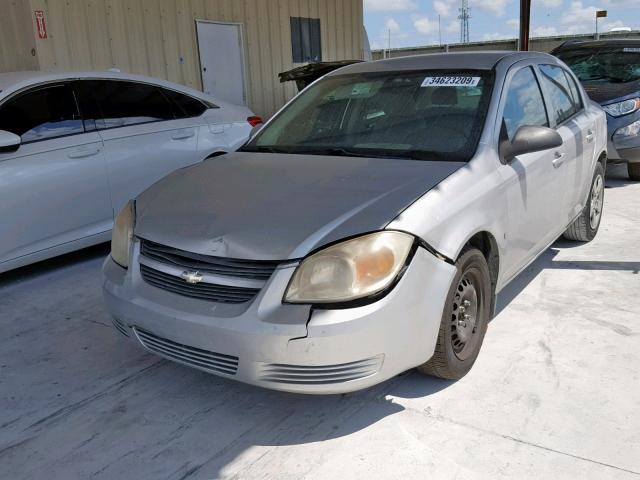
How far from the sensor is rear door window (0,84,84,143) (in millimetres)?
4477

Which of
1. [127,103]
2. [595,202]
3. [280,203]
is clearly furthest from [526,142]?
[127,103]

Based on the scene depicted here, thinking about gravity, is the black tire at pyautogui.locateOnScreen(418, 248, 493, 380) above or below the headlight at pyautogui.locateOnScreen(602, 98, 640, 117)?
below

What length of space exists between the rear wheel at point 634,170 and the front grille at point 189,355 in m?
6.70

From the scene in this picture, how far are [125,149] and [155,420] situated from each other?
2.90 metres

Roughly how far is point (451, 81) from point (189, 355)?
2.13 m

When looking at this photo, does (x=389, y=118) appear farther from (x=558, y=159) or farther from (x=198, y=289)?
(x=198, y=289)

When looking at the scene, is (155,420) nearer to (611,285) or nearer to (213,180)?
(213,180)

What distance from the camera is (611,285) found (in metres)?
4.22

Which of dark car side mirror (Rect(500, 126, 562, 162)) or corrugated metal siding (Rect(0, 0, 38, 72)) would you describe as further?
corrugated metal siding (Rect(0, 0, 38, 72))

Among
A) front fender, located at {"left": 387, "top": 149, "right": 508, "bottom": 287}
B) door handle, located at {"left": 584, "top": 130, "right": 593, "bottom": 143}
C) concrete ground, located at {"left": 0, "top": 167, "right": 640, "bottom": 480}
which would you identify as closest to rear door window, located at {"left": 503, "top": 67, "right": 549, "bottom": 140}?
front fender, located at {"left": 387, "top": 149, "right": 508, "bottom": 287}

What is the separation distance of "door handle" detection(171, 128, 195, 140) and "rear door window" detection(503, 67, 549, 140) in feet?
10.0

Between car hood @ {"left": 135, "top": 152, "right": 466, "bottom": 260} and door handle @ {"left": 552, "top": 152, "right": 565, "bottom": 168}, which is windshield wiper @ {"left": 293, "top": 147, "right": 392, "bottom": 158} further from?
door handle @ {"left": 552, "top": 152, "right": 565, "bottom": 168}

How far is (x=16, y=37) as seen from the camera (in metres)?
7.66

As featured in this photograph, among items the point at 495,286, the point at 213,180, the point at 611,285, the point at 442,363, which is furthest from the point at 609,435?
the point at 213,180
